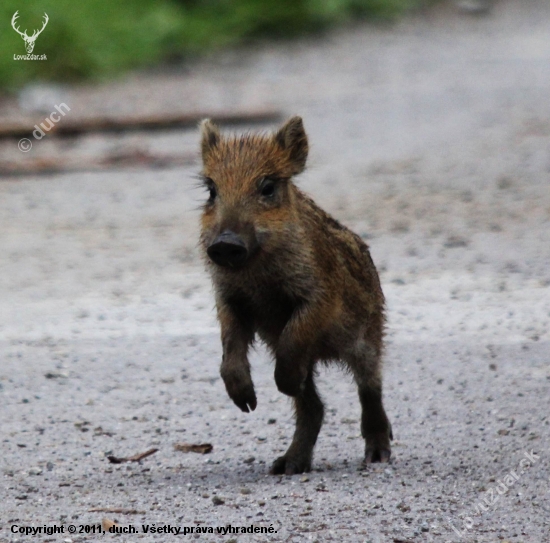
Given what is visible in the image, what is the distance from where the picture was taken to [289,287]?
5.39 metres

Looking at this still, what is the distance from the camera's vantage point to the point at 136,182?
12.3m

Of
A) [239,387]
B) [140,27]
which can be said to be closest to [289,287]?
[239,387]

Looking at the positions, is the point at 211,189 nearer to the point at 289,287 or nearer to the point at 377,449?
the point at 289,287

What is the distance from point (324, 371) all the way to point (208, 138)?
194 cm

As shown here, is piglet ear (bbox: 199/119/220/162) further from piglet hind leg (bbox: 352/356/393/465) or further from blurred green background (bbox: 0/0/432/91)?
blurred green background (bbox: 0/0/432/91)

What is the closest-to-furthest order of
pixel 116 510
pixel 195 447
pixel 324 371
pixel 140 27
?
1. pixel 116 510
2. pixel 195 447
3. pixel 324 371
4. pixel 140 27

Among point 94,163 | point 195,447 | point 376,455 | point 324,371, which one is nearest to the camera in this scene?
point 376,455

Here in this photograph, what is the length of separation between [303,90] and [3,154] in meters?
4.77

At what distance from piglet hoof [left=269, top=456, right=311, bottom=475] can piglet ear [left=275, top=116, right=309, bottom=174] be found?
131 centimetres

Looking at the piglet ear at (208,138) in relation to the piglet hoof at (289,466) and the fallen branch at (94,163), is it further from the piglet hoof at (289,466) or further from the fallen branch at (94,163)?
the fallen branch at (94,163)

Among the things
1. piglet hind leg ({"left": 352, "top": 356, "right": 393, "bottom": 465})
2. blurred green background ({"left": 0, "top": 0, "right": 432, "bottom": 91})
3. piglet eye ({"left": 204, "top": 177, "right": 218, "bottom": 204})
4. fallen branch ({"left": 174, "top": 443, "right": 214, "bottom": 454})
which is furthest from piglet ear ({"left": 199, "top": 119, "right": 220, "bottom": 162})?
blurred green background ({"left": 0, "top": 0, "right": 432, "bottom": 91})

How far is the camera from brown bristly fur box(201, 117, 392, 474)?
17.2ft

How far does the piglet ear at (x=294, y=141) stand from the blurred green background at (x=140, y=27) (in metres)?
11.3

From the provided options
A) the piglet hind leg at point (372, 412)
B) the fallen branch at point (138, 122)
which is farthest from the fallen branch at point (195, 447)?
the fallen branch at point (138, 122)
